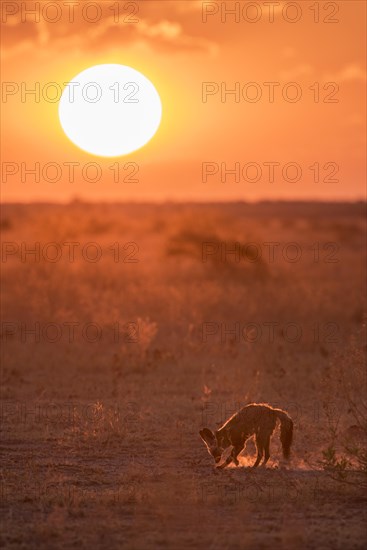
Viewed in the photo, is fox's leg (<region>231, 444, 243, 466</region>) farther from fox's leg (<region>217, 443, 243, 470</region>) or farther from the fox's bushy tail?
the fox's bushy tail

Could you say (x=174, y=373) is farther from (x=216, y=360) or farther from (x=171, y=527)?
(x=171, y=527)

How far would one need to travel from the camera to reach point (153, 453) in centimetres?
1155

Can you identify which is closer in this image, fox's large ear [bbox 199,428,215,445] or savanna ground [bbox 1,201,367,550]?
savanna ground [bbox 1,201,367,550]

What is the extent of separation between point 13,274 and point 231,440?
17.1 metres

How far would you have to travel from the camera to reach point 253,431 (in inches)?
424

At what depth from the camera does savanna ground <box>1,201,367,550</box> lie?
27.9ft

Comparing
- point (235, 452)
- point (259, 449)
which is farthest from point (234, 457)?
point (259, 449)

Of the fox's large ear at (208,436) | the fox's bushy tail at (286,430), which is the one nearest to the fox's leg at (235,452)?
the fox's large ear at (208,436)

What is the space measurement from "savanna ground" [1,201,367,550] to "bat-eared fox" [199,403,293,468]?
0.30 metres

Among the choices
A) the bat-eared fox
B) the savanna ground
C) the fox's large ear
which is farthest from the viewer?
the bat-eared fox

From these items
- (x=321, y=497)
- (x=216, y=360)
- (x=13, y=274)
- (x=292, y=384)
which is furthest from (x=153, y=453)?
(x=13, y=274)

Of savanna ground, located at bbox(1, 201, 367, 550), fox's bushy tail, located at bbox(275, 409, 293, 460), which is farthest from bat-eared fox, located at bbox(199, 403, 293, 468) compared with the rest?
savanna ground, located at bbox(1, 201, 367, 550)

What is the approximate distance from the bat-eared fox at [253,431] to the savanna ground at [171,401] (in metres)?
0.30

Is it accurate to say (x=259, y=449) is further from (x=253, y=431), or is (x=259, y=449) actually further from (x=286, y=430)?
(x=286, y=430)
